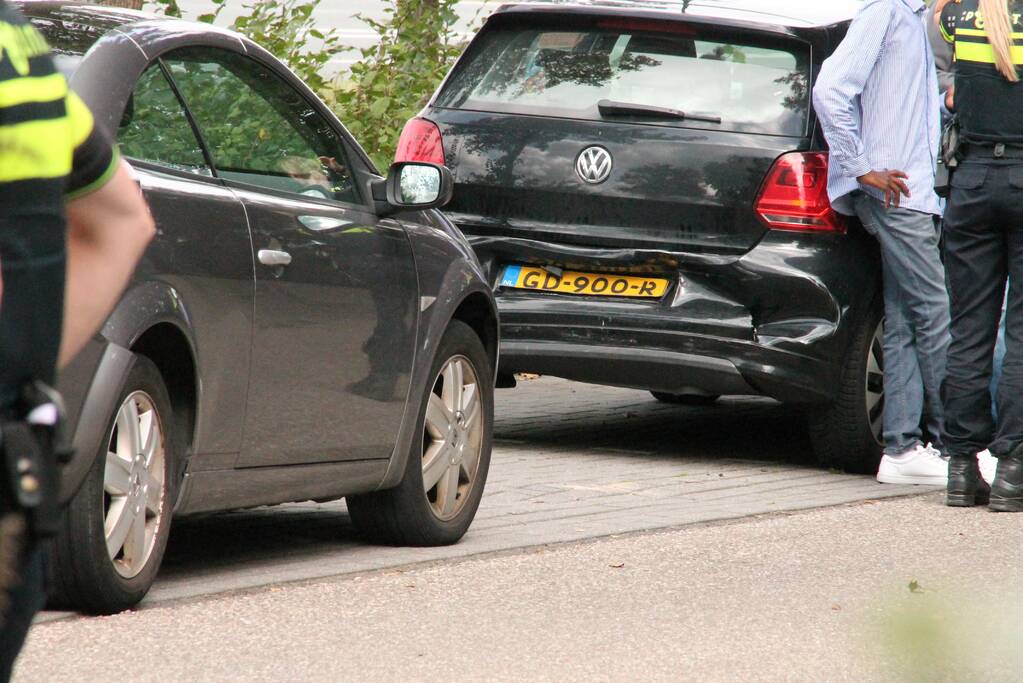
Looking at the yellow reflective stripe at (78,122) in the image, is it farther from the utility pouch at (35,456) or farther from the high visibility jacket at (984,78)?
the high visibility jacket at (984,78)

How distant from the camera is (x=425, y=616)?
477 cm

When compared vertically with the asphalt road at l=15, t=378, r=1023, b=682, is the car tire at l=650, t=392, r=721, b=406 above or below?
below

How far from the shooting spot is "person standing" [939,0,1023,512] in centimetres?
681

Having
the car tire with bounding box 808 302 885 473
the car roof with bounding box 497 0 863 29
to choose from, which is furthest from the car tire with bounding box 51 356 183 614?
the car roof with bounding box 497 0 863 29

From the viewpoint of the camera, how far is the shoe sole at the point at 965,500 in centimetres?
697

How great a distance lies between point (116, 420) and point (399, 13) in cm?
771

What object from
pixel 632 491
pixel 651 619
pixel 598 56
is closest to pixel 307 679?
pixel 651 619

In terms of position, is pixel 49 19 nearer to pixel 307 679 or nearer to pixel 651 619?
pixel 307 679

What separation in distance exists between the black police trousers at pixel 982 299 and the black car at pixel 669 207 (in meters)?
0.57

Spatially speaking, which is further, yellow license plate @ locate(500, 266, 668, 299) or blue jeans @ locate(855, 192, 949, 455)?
yellow license plate @ locate(500, 266, 668, 299)

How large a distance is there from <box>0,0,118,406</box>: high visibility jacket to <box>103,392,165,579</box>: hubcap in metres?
2.83

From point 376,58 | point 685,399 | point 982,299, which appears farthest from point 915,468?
point 376,58

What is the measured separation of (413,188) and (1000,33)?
2.48m

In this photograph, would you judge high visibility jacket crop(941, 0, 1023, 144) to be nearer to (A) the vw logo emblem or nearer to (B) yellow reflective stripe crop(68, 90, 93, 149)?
(A) the vw logo emblem
